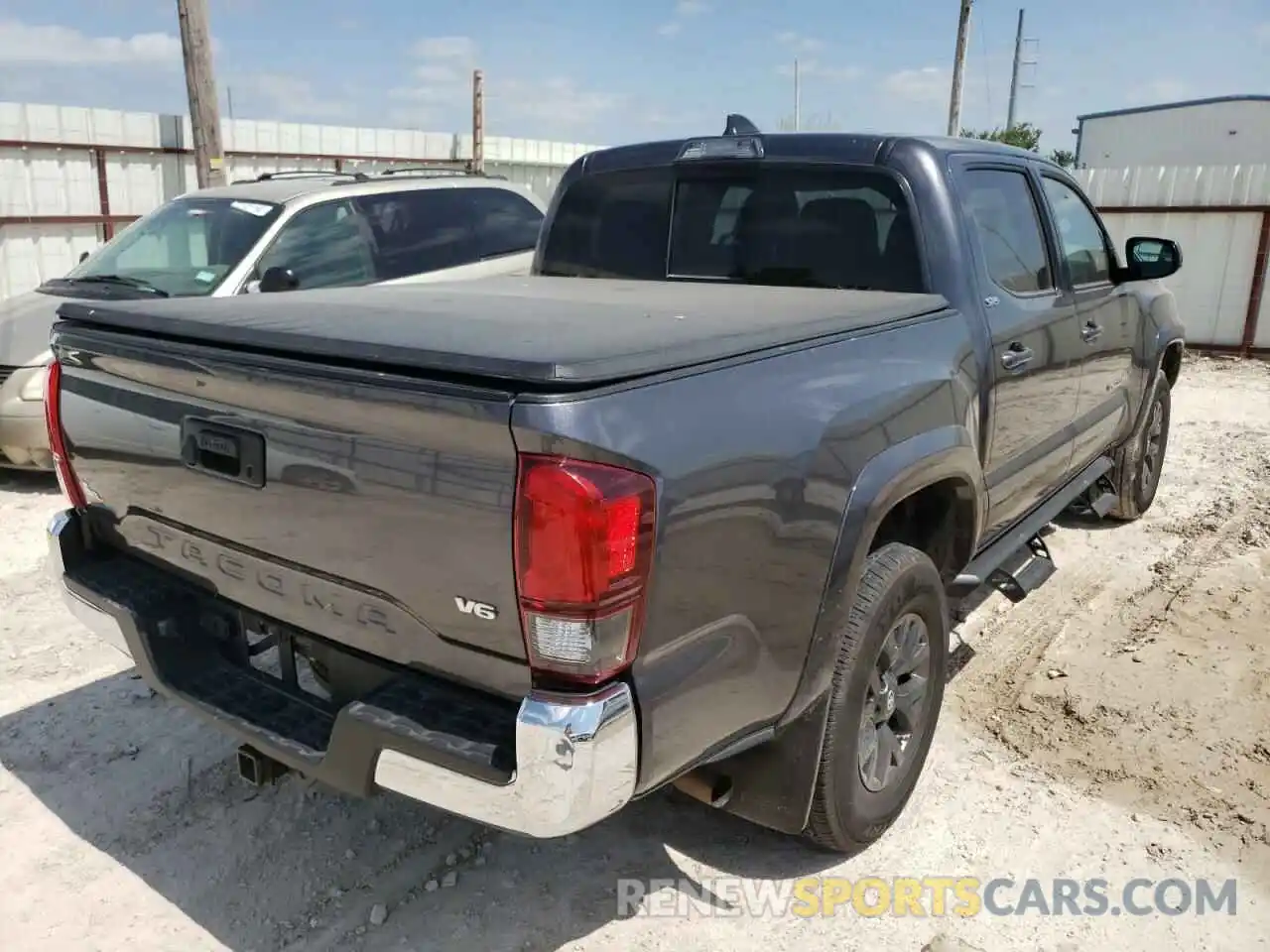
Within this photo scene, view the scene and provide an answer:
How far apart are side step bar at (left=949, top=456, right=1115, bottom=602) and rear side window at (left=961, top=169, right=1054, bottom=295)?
95cm

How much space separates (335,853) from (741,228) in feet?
8.47

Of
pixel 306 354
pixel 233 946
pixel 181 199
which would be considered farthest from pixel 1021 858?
pixel 181 199

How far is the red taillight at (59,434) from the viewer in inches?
115

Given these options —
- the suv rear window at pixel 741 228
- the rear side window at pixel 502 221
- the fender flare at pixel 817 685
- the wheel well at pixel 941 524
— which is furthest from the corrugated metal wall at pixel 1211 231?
the fender flare at pixel 817 685

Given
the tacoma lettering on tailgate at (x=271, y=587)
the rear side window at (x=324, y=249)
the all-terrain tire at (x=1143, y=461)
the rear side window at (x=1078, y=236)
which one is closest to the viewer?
the tacoma lettering on tailgate at (x=271, y=587)

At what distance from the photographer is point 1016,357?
3.57 meters

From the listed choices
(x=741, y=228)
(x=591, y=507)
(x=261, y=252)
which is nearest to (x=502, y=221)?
(x=261, y=252)

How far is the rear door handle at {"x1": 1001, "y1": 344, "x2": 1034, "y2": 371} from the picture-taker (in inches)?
137

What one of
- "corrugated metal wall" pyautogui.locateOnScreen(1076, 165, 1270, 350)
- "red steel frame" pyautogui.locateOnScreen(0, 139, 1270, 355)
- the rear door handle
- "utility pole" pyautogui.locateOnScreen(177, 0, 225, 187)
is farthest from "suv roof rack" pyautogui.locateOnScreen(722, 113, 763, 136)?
"corrugated metal wall" pyautogui.locateOnScreen(1076, 165, 1270, 350)

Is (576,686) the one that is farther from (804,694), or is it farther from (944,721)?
(944,721)

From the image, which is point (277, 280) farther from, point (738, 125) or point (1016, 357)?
point (1016, 357)

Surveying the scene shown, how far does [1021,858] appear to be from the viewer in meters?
2.98

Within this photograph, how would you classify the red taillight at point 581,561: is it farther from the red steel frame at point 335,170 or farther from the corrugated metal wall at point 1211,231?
the corrugated metal wall at point 1211,231

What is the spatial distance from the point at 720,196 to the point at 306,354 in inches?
86.1
